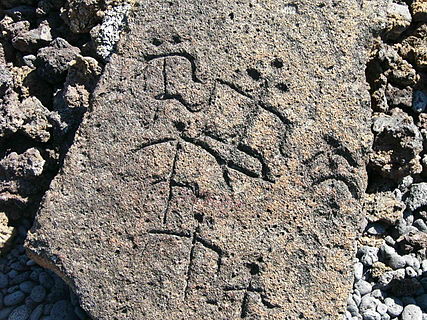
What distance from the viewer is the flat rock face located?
2260mm

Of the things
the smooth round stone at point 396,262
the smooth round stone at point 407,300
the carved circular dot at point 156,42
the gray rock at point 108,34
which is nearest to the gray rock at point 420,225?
the smooth round stone at point 396,262

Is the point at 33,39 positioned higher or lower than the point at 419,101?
lower

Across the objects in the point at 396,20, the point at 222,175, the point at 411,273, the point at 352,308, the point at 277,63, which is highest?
the point at 396,20

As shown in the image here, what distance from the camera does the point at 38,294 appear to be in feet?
8.33

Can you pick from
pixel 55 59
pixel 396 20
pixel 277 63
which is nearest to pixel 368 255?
pixel 277 63

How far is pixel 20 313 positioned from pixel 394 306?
56.4 inches

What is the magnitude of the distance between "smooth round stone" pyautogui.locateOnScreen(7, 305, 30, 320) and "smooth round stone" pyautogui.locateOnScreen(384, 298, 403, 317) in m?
1.38

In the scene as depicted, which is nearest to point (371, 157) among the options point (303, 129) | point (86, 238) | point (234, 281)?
point (303, 129)

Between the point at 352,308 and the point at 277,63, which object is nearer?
the point at 277,63

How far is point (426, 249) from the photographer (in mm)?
2623

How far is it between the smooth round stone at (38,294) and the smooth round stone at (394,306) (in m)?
1.33

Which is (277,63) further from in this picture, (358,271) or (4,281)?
(4,281)

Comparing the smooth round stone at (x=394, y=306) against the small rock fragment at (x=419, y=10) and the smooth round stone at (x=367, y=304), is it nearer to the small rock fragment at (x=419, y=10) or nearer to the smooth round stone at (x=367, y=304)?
the smooth round stone at (x=367, y=304)

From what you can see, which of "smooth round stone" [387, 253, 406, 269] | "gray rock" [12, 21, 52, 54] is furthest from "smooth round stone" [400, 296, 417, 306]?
"gray rock" [12, 21, 52, 54]
